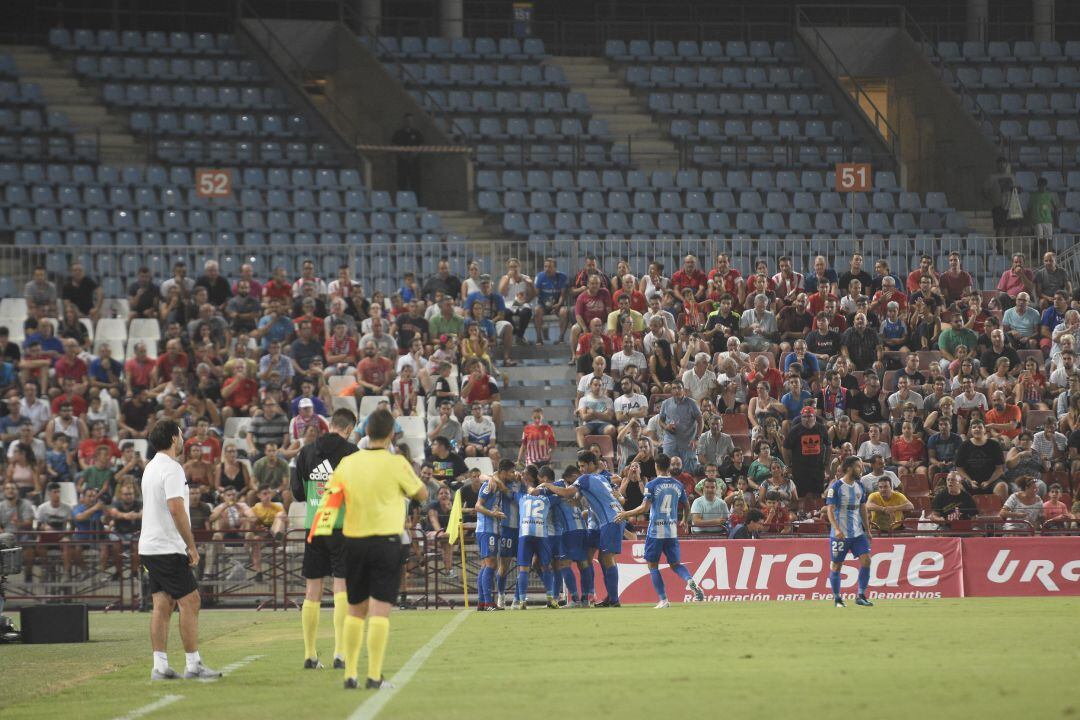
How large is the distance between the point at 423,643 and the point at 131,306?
14769mm

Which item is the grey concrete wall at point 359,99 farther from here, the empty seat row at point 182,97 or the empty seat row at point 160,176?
the empty seat row at point 160,176

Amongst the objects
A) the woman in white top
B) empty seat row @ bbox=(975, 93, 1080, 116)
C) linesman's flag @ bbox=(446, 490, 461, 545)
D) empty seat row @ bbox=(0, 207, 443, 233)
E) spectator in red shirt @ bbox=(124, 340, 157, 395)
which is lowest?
linesman's flag @ bbox=(446, 490, 461, 545)

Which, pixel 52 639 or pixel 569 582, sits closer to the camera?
pixel 52 639

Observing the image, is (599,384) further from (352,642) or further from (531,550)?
(352,642)

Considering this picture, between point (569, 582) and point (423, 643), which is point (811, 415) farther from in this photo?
point (423, 643)

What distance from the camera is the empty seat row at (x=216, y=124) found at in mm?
35625

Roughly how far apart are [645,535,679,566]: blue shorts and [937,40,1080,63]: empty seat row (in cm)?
2532

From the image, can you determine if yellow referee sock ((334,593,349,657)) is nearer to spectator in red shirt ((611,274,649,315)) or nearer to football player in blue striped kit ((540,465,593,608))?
football player in blue striped kit ((540,465,593,608))

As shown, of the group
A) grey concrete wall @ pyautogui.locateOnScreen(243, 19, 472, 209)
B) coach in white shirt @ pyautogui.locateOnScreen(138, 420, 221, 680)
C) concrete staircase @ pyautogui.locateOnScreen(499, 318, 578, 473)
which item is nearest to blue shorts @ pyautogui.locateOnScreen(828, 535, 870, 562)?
concrete staircase @ pyautogui.locateOnScreen(499, 318, 578, 473)

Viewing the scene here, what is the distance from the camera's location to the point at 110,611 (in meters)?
22.2

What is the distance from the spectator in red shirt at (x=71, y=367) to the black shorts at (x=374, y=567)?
16293 mm

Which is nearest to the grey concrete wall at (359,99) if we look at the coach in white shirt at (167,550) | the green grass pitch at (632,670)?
the green grass pitch at (632,670)

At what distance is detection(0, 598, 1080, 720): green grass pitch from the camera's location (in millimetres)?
8836

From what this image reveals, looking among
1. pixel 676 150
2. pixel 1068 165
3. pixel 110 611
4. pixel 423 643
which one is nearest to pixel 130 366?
pixel 110 611
